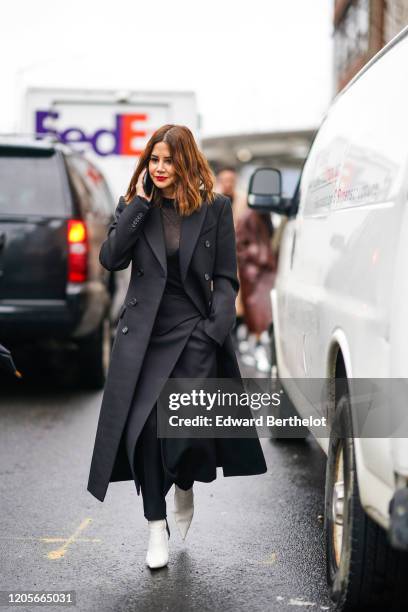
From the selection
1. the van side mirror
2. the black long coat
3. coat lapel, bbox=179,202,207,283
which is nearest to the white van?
the black long coat

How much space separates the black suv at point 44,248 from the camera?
8.05 meters

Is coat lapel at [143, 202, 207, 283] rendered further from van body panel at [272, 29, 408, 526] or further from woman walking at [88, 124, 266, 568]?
van body panel at [272, 29, 408, 526]

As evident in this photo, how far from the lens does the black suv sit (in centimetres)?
805

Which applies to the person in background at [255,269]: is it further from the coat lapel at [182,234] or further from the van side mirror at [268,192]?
the coat lapel at [182,234]

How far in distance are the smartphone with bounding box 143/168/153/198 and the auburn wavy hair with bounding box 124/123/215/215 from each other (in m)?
0.03

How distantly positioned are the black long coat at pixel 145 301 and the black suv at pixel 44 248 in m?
3.75

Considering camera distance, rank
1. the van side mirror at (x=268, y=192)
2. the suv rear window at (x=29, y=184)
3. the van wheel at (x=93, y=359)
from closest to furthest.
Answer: the van side mirror at (x=268, y=192), the suv rear window at (x=29, y=184), the van wheel at (x=93, y=359)

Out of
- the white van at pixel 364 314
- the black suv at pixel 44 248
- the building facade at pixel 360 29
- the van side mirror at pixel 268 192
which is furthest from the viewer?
the building facade at pixel 360 29

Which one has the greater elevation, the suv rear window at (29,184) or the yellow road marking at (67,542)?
the suv rear window at (29,184)

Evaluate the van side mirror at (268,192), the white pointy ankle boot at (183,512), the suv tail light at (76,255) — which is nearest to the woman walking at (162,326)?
the white pointy ankle boot at (183,512)

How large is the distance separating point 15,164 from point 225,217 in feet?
13.8

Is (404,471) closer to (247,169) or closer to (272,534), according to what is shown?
(272,534)

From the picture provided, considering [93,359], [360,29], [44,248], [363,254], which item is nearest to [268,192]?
[44,248]

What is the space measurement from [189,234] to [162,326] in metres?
0.39
